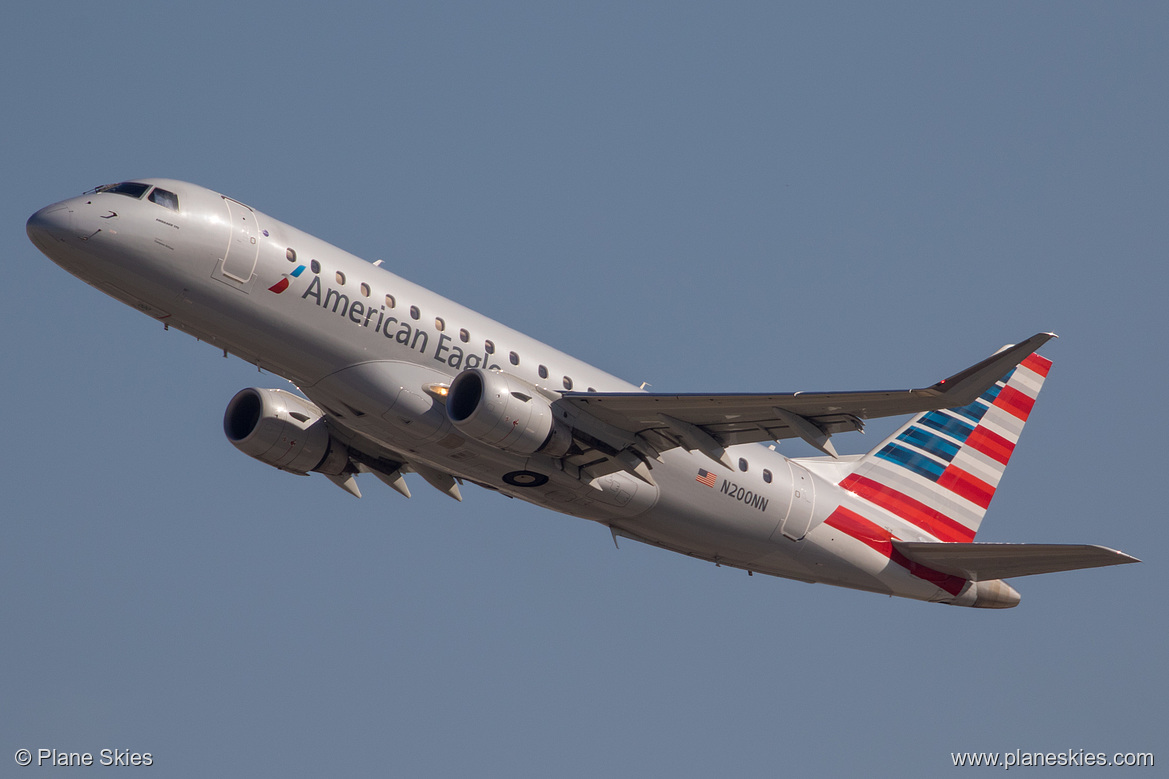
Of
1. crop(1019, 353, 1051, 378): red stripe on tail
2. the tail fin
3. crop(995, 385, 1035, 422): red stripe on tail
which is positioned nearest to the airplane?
the tail fin

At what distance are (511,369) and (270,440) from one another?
7.73m

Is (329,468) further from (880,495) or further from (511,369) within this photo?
(880,495)

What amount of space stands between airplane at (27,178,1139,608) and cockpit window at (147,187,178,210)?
0.22 ft

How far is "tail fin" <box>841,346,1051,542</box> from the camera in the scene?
40.4m

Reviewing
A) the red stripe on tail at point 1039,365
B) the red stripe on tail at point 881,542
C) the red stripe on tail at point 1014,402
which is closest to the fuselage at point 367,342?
the red stripe on tail at point 881,542

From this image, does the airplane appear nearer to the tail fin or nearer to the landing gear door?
the landing gear door

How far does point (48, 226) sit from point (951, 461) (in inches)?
1091

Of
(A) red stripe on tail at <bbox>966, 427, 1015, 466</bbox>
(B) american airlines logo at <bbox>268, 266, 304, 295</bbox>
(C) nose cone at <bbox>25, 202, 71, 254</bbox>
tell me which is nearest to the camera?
(C) nose cone at <bbox>25, 202, 71, 254</bbox>

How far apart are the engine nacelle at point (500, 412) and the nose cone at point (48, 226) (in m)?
9.29

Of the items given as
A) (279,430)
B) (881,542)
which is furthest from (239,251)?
(881,542)

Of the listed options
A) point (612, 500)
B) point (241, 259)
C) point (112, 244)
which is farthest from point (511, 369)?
point (112, 244)

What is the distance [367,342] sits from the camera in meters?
31.3

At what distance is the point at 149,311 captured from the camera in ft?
101

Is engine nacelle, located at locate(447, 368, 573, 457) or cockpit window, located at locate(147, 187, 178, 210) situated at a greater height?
cockpit window, located at locate(147, 187, 178, 210)
